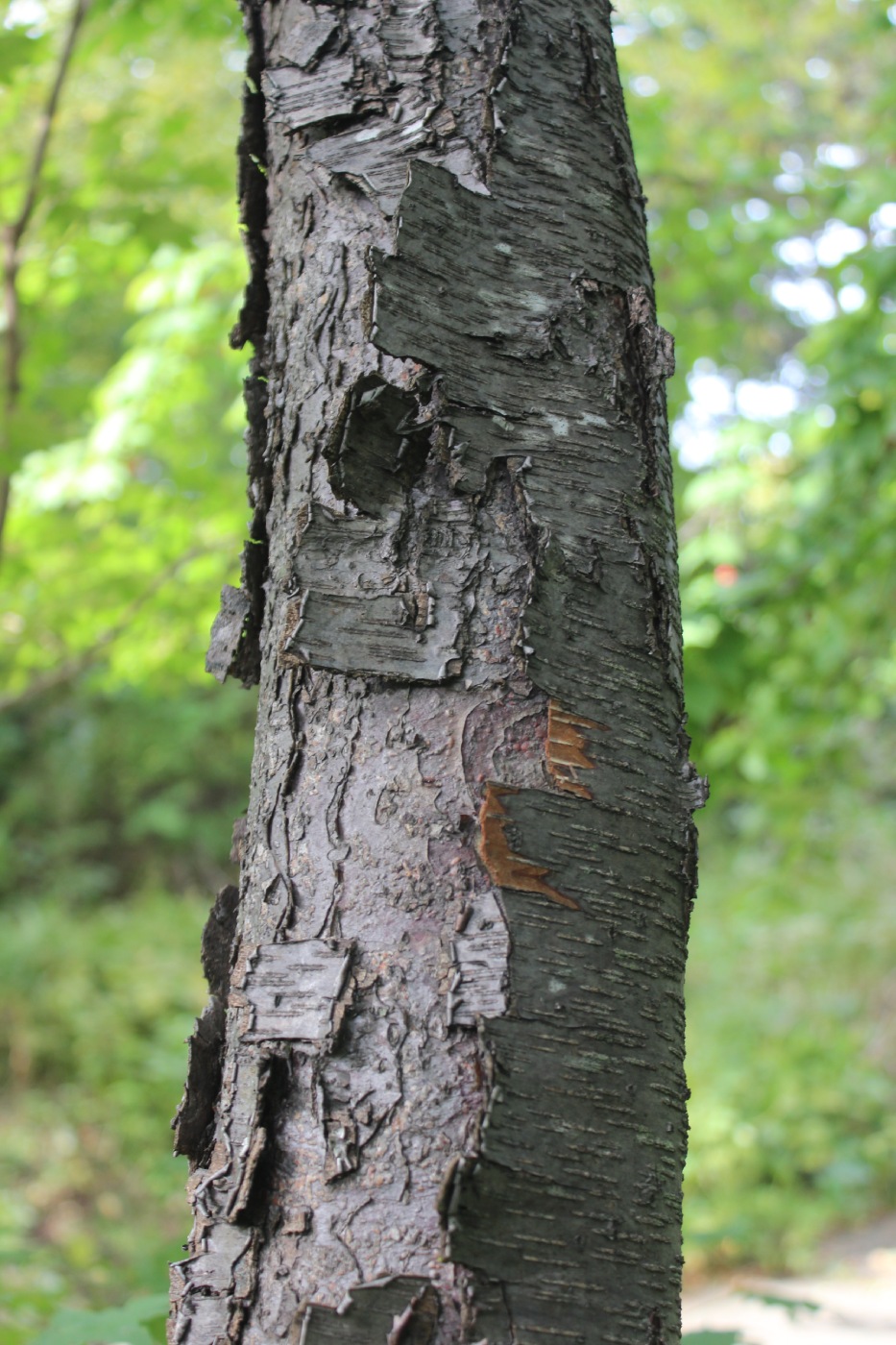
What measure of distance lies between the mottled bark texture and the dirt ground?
3.99 metres

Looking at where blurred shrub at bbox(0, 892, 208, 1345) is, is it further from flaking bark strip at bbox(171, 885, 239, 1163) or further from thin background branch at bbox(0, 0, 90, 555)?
flaking bark strip at bbox(171, 885, 239, 1163)

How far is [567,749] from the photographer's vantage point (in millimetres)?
796

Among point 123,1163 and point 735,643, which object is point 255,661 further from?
point 123,1163

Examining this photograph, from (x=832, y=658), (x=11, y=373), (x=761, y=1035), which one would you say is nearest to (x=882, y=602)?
(x=832, y=658)

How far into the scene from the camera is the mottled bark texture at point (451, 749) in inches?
28.3

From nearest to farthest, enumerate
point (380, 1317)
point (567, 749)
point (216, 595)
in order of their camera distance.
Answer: point (380, 1317)
point (567, 749)
point (216, 595)

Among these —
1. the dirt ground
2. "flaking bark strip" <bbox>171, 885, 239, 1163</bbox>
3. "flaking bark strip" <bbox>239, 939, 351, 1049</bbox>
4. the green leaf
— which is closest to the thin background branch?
the green leaf

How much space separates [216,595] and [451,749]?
2606 mm

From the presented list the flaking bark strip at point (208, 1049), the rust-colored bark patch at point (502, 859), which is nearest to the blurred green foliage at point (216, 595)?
the flaking bark strip at point (208, 1049)

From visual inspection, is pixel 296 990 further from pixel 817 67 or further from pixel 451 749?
Result: pixel 817 67

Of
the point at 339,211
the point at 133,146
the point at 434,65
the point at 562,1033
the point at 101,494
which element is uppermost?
the point at 133,146

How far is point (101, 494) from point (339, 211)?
2.85 meters

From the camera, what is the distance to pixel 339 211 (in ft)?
3.02

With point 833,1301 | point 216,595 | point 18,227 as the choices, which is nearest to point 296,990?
point 18,227
